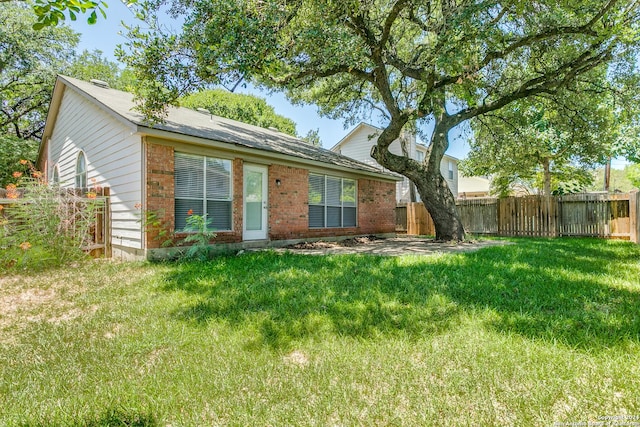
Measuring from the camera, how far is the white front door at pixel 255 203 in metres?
8.70

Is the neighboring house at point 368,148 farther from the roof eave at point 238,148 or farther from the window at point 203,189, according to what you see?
the window at point 203,189

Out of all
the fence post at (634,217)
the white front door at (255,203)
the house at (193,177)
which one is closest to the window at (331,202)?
the house at (193,177)

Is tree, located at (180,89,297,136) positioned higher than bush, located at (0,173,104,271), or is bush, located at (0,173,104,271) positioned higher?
tree, located at (180,89,297,136)

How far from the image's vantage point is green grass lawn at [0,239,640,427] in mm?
1928

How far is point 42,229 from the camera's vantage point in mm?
6609

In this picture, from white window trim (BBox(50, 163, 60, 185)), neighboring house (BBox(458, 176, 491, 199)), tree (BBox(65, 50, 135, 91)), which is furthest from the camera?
neighboring house (BBox(458, 176, 491, 199))

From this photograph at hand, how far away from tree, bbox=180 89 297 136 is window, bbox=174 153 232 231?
18427 millimetres

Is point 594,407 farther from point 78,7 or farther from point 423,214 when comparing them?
point 423,214

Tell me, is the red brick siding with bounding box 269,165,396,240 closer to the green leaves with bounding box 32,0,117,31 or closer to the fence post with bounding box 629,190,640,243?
the green leaves with bounding box 32,0,117,31

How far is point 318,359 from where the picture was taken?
2.53 m

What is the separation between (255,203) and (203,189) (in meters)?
1.58

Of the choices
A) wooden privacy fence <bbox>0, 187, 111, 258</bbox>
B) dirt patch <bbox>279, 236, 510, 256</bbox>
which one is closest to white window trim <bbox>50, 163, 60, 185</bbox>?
wooden privacy fence <bbox>0, 187, 111, 258</bbox>

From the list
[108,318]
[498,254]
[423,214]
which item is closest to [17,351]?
[108,318]

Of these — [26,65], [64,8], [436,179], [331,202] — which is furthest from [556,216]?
[26,65]
